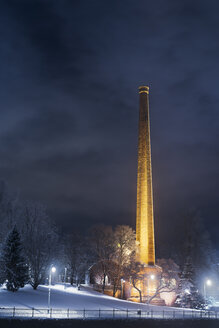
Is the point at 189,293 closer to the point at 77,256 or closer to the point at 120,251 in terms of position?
the point at 120,251

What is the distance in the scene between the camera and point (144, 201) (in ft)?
207

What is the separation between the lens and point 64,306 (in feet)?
124

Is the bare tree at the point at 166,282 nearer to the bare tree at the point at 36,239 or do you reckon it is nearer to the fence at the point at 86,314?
the fence at the point at 86,314

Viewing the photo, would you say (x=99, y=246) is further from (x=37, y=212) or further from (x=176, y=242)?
(x=176, y=242)

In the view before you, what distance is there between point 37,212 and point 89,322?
22.4 meters

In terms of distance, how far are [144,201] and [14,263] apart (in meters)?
26.0

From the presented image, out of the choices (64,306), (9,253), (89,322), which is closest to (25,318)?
(89,322)

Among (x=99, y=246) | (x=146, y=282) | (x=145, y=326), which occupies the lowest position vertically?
(x=145, y=326)

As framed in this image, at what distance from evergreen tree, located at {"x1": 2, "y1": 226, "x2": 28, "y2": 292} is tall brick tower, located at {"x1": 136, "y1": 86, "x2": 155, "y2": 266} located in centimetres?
2281

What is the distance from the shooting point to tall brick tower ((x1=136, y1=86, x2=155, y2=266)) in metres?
61.7

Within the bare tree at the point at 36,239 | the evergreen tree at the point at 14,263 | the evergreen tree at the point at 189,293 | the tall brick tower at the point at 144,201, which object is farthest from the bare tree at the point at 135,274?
the evergreen tree at the point at 14,263

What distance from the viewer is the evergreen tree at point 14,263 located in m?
43.1

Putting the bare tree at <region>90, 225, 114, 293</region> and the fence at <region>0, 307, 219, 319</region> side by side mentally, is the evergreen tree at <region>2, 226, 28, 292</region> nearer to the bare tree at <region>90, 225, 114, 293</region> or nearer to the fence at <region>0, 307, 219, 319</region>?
the fence at <region>0, 307, 219, 319</region>

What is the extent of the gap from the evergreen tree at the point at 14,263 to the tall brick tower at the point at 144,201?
74.8 feet
